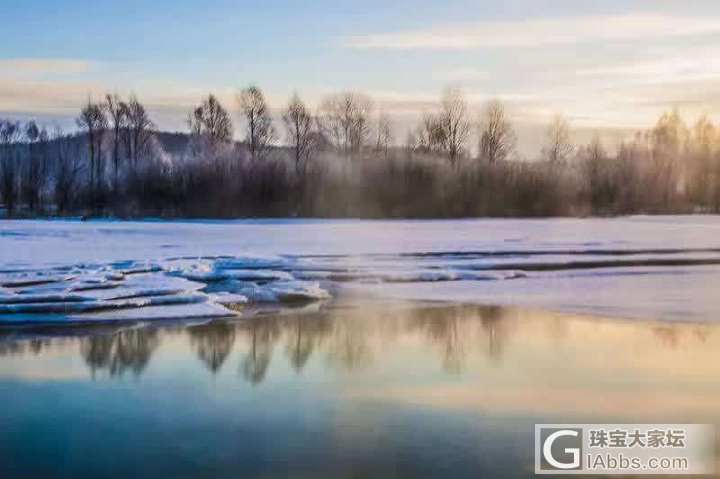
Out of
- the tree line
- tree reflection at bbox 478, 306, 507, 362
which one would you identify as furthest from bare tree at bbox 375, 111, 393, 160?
tree reflection at bbox 478, 306, 507, 362

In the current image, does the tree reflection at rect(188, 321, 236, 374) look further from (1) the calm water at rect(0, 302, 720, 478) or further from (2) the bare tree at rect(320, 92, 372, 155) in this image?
(2) the bare tree at rect(320, 92, 372, 155)

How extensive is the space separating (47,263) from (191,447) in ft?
27.0

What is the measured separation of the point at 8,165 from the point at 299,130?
6108mm

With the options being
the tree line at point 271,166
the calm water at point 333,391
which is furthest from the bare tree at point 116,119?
the calm water at point 333,391

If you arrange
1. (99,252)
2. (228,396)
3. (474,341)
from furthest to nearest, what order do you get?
(99,252) → (474,341) → (228,396)

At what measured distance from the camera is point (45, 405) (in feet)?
17.9

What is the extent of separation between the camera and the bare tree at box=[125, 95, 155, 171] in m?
20.5

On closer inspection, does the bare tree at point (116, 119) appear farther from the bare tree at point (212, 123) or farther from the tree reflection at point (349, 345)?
the tree reflection at point (349, 345)

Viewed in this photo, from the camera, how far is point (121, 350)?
6.93m

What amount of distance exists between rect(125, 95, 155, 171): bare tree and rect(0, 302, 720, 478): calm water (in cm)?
1305

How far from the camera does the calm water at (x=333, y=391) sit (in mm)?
4516

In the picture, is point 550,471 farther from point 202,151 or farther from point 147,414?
point 202,151

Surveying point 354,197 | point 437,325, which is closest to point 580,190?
point 354,197

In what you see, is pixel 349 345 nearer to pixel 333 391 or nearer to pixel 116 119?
pixel 333 391
